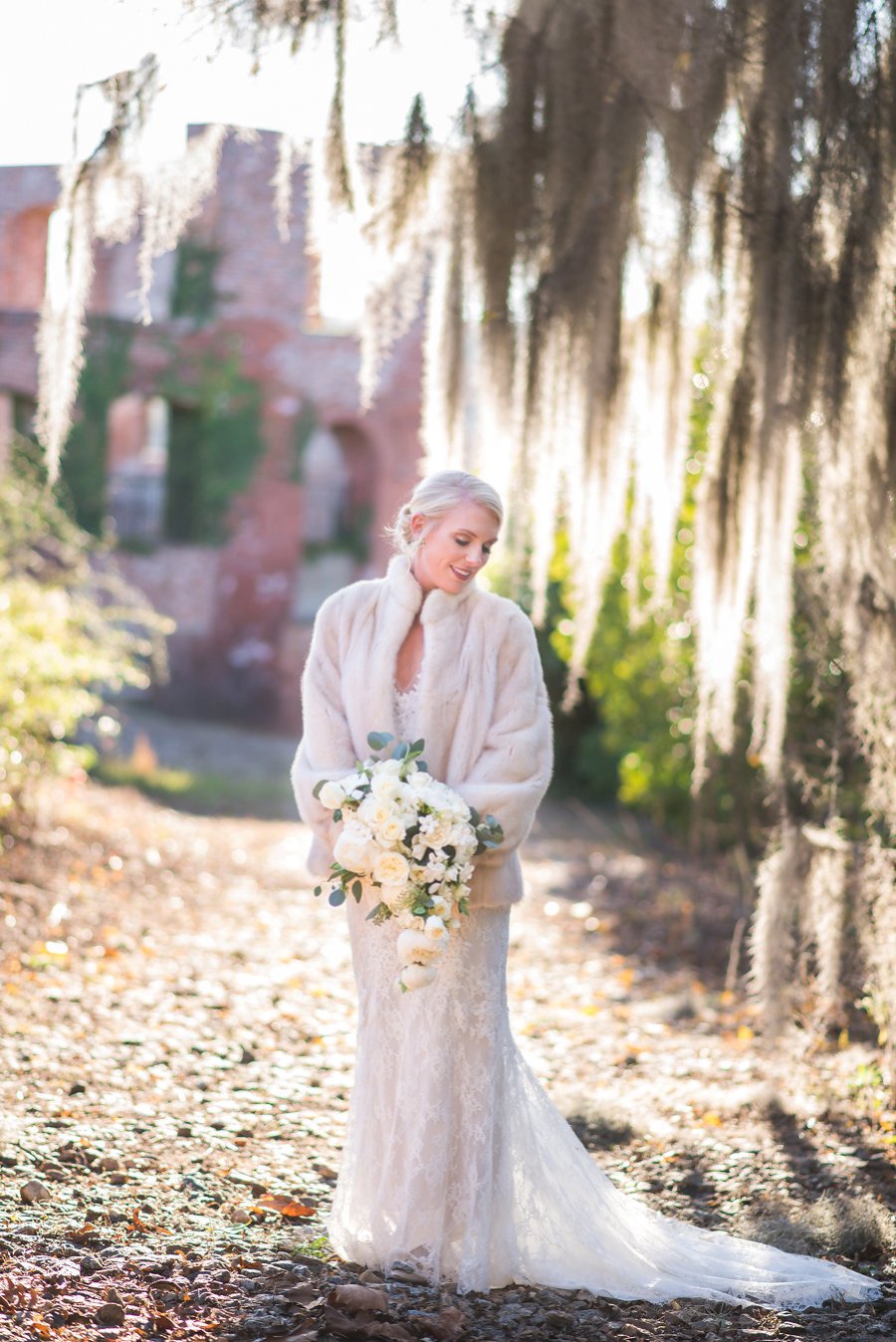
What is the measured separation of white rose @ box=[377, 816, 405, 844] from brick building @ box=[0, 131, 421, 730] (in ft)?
51.8

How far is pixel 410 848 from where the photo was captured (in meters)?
3.18

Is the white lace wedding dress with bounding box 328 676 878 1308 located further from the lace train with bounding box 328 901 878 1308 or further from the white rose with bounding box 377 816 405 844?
the white rose with bounding box 377 816 405 844

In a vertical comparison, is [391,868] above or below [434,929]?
above

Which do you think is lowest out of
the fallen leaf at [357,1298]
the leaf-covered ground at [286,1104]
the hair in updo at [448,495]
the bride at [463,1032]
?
the leaf-covered ground at [286,1104]

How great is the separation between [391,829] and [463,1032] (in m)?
0.58

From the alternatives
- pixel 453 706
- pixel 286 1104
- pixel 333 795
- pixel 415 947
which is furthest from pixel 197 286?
pixel 415 947

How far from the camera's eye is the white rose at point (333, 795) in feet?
10.6

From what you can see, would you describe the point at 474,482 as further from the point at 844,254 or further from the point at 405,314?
the point at 405,314

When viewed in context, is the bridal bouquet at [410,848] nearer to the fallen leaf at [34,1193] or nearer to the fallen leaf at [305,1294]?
the fallen leaf at [305,1294]

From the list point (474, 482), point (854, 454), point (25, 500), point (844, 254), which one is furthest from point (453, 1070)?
point (25, 500)

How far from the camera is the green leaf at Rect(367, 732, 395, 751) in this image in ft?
11.0

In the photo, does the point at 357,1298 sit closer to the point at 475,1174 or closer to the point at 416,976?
the point at 475,1174

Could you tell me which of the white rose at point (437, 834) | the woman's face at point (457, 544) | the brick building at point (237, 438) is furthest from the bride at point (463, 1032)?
the brick building at point (237, 438)

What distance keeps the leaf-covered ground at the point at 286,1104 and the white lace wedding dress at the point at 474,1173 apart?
0.09m
